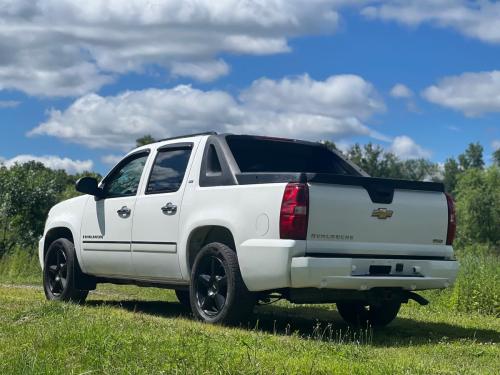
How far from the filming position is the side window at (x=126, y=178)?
913cm

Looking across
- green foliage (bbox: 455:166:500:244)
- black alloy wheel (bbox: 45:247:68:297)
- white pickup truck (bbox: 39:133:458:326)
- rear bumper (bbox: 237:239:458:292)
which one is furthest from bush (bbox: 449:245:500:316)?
green foliage (bbox: 455:166:500:244)

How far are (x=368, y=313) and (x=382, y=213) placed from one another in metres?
1.87

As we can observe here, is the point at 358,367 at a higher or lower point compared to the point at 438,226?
lower

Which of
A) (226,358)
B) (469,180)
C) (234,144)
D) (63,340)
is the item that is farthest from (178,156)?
(469,180)

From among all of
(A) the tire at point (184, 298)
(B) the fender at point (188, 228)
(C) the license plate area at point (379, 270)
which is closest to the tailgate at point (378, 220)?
(C) the license plate area at point (379, 270)

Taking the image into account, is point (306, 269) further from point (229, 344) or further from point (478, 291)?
point (478, 291)

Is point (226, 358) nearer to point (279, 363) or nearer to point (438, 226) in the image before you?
point (279, 363)

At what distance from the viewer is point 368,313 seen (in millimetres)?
8672

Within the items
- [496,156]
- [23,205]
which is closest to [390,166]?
[496,156]

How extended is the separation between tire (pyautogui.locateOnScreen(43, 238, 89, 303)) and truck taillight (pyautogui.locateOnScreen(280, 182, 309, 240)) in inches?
153

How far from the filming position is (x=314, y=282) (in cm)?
677

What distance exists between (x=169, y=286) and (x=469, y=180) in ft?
339

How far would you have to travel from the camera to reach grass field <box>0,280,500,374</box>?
496 centimetres

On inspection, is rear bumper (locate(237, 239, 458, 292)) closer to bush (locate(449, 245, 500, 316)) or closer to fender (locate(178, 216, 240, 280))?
fender (locate(178, 216, 240, 280))
